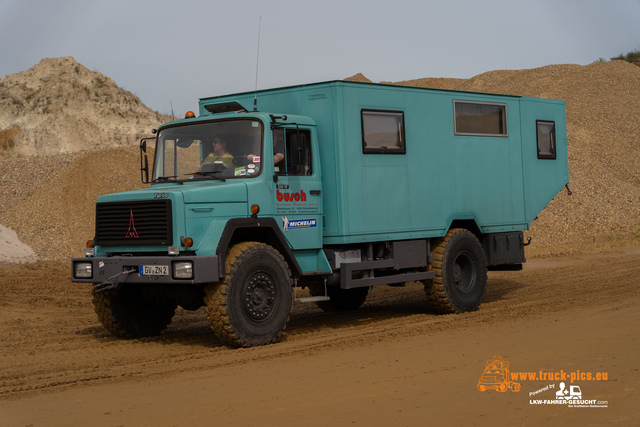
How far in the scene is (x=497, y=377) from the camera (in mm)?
6652

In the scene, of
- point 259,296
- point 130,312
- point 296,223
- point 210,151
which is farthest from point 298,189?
point 130,312

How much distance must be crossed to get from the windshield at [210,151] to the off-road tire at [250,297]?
118 centimetres

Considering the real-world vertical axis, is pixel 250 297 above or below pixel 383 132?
below

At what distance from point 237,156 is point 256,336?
2512mm

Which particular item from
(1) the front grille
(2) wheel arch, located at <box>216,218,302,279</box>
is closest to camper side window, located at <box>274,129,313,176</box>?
(2) wheel arch, located at <box>216,218,302,279</box>

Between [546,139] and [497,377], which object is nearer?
[497,377]

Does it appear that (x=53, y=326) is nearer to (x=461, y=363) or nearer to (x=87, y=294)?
(x=87, y=294)

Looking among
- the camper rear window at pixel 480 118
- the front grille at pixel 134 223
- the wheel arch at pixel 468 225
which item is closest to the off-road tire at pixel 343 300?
the wheel arch at pixel 468 225

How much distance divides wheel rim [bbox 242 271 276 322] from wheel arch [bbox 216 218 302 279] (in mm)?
535

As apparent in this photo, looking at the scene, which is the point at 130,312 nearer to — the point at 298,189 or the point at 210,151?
the point at 210,151

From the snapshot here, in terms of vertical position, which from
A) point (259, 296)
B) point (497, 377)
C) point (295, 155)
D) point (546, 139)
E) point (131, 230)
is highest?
point (546, 139)

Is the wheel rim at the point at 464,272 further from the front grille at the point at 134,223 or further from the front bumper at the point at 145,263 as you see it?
the front grille at the point at 134,223

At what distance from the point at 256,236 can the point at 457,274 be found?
14.4 ft

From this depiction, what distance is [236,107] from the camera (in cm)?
1023
